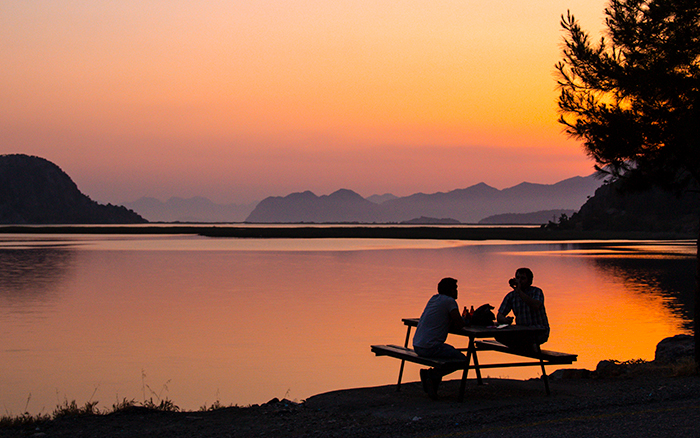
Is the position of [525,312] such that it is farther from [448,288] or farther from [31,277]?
[31,277]

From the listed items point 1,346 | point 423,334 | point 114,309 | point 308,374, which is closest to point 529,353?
point 423,334

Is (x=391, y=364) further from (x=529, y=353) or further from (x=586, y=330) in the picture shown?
(x=586, y=330)

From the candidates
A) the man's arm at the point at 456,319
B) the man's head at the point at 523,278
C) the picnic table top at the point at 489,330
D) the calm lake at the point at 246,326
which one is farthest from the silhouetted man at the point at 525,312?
the calm lake at the point at 246,326

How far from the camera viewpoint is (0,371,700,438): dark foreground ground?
757cm

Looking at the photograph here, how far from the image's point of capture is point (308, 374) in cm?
1312

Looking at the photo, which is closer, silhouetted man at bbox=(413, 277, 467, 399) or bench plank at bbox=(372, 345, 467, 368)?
bench plank at bbox=(372, 345, 467, 368)

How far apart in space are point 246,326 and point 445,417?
10908 millimetres

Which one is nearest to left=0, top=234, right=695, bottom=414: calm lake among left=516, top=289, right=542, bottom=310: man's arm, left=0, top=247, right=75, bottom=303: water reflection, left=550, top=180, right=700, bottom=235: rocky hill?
left=0, top=247, right=75, bottom=303: water reflection

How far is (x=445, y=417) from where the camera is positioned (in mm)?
8211

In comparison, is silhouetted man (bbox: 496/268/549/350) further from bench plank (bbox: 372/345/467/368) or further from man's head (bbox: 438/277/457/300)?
bench plank (bbox: 372/345/467/368)

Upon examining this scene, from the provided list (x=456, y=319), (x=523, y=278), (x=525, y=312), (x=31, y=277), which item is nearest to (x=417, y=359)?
(x=456, y=319)

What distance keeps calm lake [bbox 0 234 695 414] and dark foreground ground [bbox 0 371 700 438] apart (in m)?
2.14

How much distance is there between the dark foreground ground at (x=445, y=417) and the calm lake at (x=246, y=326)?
7.04ft

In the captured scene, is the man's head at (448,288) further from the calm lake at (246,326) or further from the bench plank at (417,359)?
the calm lake at (246,326)
